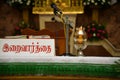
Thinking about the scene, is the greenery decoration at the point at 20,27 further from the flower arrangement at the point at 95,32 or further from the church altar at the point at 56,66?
the church altar at the point at 56,66

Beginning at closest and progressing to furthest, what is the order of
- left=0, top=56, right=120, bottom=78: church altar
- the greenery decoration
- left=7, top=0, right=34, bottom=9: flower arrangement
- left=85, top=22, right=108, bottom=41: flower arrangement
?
left=0, top=56, right=120, bottom=78: church altar
left=85, top=22, right=108, bottom=41: flower arrangement
left=7, top=0, right=34, bottom=9: flower arrangement
the greenery decoration

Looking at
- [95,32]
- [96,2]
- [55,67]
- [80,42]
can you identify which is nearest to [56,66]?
[55,67]

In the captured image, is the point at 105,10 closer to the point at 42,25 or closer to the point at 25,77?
the point at 42,25

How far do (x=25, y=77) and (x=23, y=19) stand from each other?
5.56 metres

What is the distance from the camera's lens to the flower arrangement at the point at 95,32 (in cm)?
723

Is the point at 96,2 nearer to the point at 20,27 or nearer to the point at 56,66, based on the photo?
the point at 20,27

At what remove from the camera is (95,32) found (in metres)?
7.23

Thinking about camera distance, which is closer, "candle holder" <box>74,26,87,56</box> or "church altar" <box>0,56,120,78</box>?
"church altar" <box>0,56,120,78</box>

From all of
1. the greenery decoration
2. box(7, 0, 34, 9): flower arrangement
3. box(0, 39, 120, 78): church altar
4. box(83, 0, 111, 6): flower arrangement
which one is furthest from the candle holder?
the greenery decoration

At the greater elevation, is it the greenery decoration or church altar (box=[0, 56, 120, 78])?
the greenery decoration

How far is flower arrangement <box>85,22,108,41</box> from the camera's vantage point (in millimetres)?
7234

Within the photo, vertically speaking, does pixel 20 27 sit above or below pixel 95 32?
above

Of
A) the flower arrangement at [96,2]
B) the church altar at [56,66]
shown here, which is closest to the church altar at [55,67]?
the church altar at [56,66]

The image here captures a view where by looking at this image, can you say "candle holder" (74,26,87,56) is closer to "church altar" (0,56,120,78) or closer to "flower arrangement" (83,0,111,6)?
"church altar" (0,56,120,78)
